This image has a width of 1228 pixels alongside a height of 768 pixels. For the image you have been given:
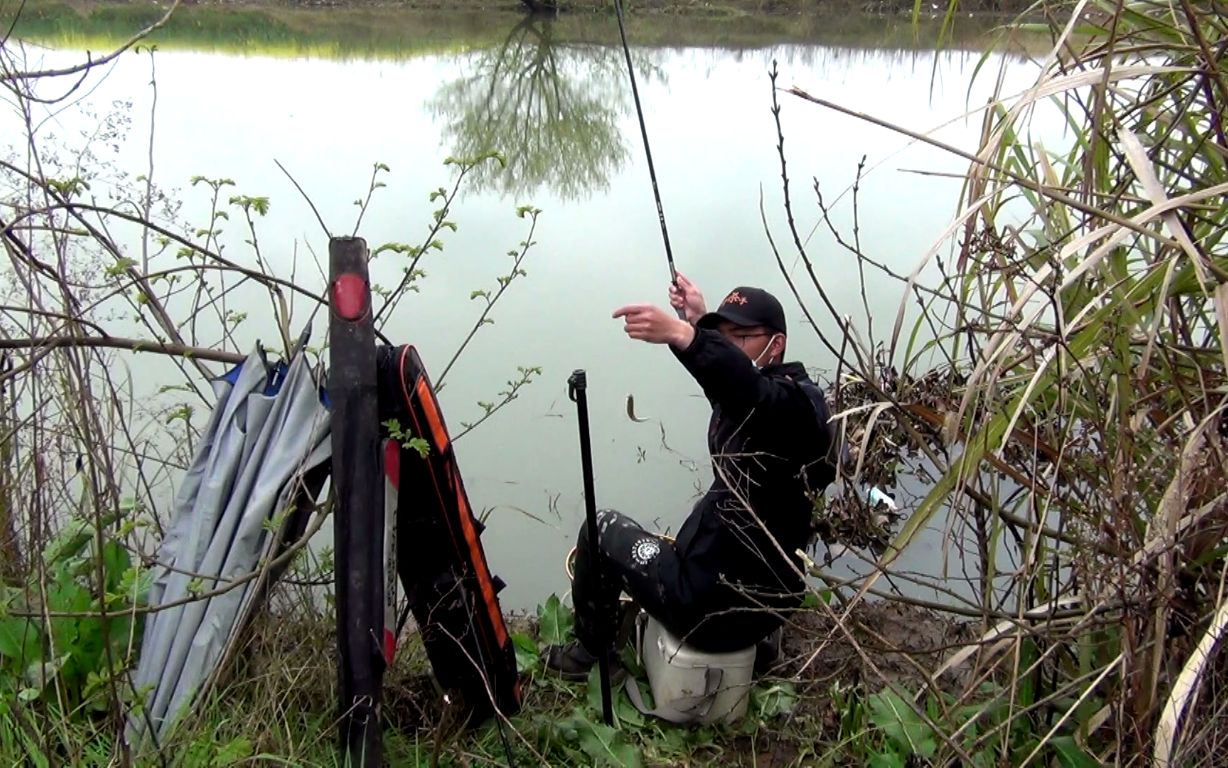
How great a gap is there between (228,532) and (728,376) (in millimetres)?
1032

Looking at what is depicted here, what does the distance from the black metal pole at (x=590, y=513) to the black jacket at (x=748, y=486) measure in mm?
212

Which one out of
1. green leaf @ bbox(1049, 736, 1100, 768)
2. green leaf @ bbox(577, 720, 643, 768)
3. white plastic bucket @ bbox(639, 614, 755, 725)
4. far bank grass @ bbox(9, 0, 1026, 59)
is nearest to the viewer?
green leaf @ bbox(1049, 736, 1100, 768)

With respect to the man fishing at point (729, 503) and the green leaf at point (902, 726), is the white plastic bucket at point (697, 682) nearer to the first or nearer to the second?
the man fishing at point (729, 503)

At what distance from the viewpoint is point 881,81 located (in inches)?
380

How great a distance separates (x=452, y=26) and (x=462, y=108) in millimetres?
9256

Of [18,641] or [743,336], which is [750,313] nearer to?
[743,336]

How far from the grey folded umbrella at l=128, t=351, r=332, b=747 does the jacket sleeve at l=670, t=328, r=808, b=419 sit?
742mm

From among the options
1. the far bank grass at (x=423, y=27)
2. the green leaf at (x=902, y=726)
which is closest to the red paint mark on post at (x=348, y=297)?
the green leaf at (x=902, y=726)

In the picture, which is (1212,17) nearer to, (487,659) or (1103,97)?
(1103,97)

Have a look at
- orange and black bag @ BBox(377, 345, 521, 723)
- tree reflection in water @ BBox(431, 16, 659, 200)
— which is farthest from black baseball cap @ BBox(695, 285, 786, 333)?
tree reflection in water @ BBox(431, 16, 659, 200)

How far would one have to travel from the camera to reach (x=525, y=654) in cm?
258

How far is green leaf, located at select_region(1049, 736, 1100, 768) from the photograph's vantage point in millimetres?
1580

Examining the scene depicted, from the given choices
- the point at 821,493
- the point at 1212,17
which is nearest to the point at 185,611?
the point at 821,493

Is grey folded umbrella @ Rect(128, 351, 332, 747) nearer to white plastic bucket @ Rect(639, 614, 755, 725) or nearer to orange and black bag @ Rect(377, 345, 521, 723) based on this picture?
orange and black bag @ Rect(377, 345, 521, 723)
